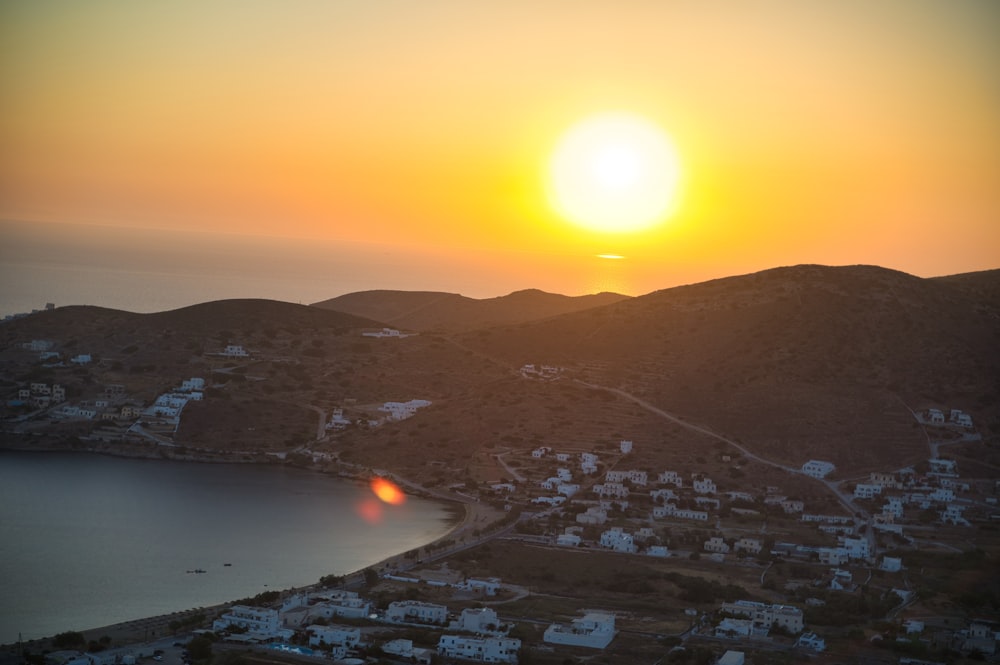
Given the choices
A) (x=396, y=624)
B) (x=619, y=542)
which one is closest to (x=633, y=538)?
(x=619, y=542)

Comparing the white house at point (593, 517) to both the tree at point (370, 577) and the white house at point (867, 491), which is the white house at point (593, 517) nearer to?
the tree at point (370, 577)

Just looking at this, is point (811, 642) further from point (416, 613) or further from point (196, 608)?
point (196, 608)

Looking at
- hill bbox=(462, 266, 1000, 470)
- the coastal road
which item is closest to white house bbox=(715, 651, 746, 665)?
the coastal road

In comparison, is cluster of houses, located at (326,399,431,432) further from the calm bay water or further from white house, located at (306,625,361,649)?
white house, located at (306,625,361,649)

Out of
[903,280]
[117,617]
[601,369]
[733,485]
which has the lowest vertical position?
[117,617]

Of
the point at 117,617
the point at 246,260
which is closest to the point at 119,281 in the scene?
the point at 246,260

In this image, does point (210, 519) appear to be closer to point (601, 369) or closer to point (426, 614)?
point (426, 614)
